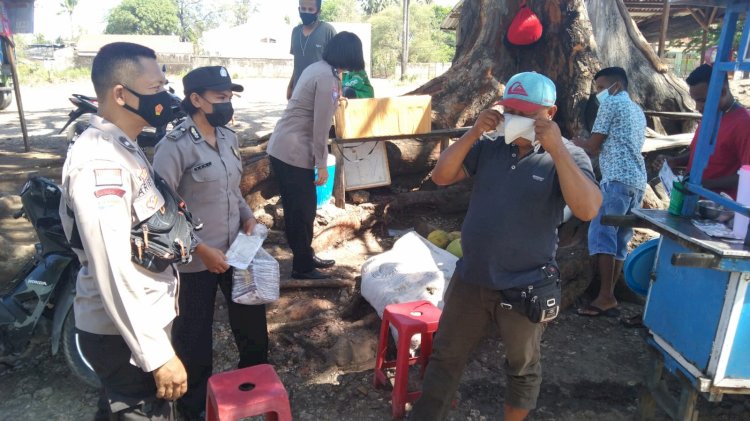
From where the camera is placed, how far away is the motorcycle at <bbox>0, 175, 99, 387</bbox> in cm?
317

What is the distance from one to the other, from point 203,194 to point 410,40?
4927 cm

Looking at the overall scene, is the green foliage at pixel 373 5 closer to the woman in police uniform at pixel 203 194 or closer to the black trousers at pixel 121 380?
the woman in police uniform at pixel 203 194

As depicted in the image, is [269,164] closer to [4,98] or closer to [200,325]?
[200,325]

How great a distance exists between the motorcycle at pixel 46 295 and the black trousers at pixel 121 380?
129 cm

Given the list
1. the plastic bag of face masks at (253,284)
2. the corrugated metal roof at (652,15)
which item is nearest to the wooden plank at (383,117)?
the plastic bag of face masks at (253,284)

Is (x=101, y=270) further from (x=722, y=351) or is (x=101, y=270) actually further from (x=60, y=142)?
(x=60, y=142)

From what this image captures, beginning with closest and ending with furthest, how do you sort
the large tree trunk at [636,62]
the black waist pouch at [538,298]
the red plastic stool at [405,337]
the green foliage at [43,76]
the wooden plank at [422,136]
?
the black waist pouch at [538,298]
the red plastic stool at [405,337]
the wooden plank at [422,136]
the large tree trunk at [636,62]
the green foliage at [43,76]

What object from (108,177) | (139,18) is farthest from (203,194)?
(139,18)

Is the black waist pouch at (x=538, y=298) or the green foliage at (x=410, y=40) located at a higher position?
the green foliage at (x=410, y=40)

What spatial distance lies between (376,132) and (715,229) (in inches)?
149

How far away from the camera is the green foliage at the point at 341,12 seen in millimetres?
60031

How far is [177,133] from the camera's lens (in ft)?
8.75

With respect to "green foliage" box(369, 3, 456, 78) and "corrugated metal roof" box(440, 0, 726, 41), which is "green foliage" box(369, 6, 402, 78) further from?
"corrugated metal roof" box(440, 0, 726, 41)

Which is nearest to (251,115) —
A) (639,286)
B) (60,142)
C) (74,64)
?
(60,142)
